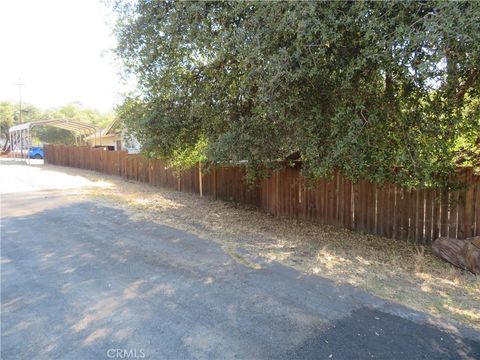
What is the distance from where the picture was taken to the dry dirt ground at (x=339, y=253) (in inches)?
160

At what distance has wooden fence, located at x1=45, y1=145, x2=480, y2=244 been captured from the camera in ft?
19.8

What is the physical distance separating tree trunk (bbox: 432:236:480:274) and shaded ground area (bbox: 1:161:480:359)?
7.35 feet

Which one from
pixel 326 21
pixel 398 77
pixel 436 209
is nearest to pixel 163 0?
pixel 326 21

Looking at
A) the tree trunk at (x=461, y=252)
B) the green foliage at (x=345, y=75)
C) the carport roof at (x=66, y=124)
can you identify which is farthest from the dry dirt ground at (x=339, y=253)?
the carport roof at (x=66, y=124)

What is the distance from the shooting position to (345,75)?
490cm

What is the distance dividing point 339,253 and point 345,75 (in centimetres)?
305

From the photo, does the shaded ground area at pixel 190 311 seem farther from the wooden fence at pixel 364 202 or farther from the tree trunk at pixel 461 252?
the wooden fence at pixel 364 202

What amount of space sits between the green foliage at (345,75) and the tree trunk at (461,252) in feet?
3.39

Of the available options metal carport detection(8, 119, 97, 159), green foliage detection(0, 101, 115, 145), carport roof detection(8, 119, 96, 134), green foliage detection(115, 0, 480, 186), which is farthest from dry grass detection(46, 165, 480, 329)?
green foliage detection(0, 101, 115, 145)

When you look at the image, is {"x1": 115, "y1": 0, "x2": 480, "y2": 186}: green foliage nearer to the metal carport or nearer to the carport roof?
the carport roof

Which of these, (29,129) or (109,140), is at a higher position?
(29,129)

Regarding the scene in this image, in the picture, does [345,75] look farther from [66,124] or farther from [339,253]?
[66,124]

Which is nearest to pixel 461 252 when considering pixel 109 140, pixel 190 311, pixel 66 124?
pixel 190 311

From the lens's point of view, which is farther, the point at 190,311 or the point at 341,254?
the point at 341,254
